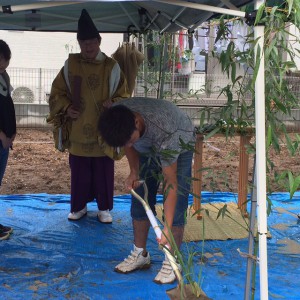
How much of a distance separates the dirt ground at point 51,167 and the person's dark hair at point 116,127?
2.65 meters

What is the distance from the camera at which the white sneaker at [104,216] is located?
13.1ft

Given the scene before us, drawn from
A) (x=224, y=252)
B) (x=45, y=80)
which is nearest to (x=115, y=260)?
(x=224, y=252)

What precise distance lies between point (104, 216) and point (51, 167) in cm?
288

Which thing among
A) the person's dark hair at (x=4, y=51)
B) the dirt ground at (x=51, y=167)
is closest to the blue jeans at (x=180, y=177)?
the person's dark hair at (x=4, y=51)

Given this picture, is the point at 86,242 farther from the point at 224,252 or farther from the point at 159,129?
the point at 159,129

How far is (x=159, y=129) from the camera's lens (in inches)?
100.0

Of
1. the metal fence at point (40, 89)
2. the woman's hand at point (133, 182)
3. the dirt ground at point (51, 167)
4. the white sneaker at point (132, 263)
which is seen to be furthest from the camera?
the metal fence at point (40, 89)

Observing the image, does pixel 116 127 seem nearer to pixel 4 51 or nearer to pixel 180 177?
pixel 180 177

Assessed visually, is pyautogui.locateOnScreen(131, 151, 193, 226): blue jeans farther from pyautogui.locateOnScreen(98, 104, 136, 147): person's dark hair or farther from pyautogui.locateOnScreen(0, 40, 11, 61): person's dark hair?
pyautogui.locateOnScreen(0, 40, 11, 61): person's dark hair

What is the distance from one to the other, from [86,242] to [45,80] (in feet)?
22.4

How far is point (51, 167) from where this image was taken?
6.71m

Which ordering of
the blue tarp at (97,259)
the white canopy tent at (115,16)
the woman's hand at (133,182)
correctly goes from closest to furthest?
the woman's hand at (133,182) → the blue tarp at (97,259) → the white canopy tent at (115,16)

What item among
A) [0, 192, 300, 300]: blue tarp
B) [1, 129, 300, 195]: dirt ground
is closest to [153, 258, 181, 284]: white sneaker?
[0, 192, 300, 300]: blue tarp

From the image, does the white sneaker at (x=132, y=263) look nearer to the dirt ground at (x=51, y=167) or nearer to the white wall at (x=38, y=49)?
the dirt ground at (x=51, y=167)
